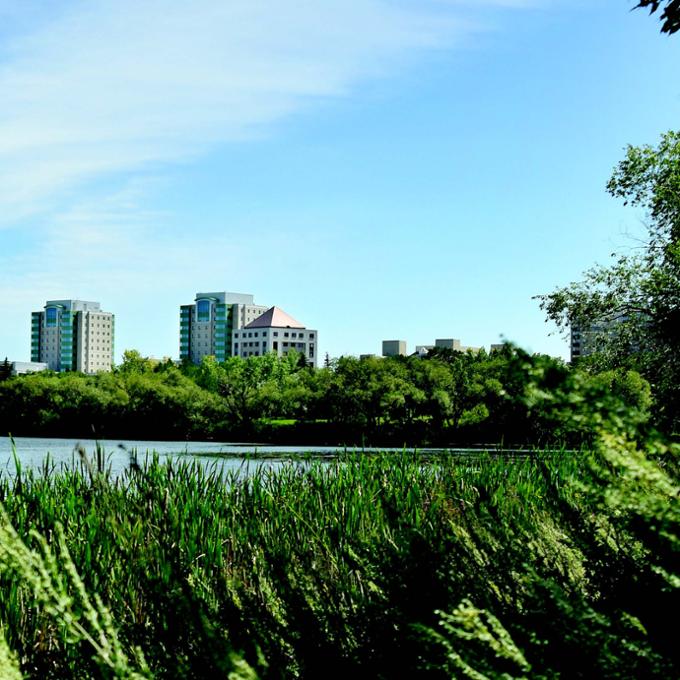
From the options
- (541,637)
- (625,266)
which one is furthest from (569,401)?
(625,266)

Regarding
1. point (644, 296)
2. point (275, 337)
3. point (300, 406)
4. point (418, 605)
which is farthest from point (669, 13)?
point (275, 337)

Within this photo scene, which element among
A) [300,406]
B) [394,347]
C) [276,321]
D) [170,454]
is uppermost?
[276,321]

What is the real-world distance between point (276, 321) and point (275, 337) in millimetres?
4397

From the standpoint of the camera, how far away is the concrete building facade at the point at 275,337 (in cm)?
17750

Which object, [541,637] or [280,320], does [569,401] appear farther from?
[280,320]

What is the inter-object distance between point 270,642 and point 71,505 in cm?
392

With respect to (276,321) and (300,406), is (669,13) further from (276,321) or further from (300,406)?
(276,321)

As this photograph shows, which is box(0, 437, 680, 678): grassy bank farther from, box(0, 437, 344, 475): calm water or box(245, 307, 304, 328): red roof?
box(245, 307, 304, 328): red roof

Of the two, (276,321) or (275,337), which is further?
(276,321)

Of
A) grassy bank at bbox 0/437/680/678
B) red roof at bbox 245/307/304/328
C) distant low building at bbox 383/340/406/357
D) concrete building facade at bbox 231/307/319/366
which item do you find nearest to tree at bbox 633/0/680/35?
grassy bank at bbox 0/437/680/678

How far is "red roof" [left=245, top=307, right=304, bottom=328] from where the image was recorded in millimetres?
179500

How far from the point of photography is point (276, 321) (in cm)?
18038

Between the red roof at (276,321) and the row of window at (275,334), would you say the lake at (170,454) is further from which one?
the red roof at (276,321)

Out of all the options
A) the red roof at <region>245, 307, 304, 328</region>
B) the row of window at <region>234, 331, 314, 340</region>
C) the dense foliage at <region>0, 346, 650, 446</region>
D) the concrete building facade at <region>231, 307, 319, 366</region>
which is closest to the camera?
the dense foliage at <region>0, 346, 650, 446</region>
